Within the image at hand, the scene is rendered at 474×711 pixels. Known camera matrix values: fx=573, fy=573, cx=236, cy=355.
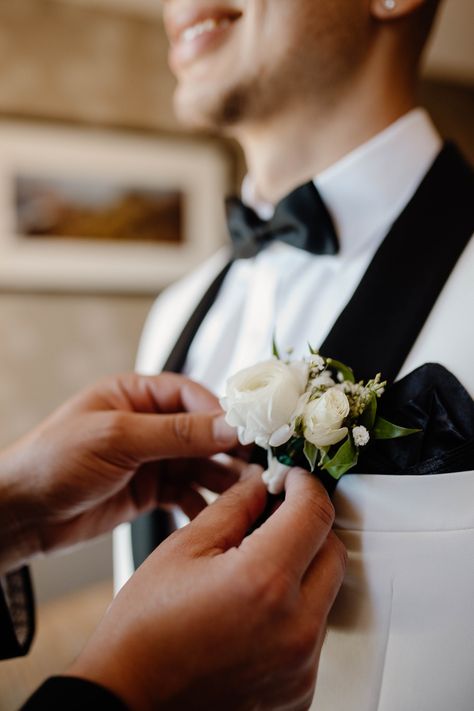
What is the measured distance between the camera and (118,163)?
110 inches

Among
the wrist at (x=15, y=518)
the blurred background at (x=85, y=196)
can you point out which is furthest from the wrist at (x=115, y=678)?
the blurred background at (x=85, y=196)

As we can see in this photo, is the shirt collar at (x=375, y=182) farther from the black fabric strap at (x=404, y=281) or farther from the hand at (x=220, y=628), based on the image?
the hand at (x=220, y=628)

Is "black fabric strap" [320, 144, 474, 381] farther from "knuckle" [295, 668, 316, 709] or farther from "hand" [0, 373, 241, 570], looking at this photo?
"knuckle" [295, 668, 316, 709]

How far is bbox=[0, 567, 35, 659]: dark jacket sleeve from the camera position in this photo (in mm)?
921

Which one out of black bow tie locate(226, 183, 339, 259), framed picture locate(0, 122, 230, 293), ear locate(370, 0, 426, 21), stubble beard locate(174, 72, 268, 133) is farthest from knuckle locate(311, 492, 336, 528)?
framed picture locate(0, 122, 230, 293)

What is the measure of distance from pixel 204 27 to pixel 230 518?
90cm

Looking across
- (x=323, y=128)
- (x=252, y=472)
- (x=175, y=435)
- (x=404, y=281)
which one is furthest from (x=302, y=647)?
(x=323, y=128)

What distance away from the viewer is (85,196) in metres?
2.79

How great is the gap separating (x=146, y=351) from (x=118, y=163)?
1.50 m

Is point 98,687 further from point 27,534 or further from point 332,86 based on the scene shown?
point 332,86

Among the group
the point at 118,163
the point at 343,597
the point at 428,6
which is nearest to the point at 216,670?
the point at 343,597

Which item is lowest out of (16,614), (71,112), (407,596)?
(16,614)

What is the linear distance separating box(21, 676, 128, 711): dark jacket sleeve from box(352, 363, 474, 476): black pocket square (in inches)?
15.8

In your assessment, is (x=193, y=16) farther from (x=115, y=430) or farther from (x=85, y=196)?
(x=85, y=196)
